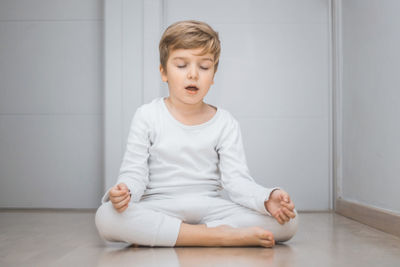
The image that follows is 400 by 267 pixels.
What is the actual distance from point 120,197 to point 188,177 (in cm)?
27

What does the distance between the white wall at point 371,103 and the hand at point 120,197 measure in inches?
31.5

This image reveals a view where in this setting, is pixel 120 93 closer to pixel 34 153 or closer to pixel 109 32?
pixel 109 32

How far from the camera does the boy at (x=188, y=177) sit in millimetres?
1077

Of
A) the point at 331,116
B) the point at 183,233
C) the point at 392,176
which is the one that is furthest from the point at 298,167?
the point at 183,233

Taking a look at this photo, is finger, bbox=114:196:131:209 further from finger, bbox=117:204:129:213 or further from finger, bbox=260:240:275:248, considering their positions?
finger, bbox=260:240:275:248

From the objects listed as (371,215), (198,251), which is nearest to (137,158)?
(198,251)

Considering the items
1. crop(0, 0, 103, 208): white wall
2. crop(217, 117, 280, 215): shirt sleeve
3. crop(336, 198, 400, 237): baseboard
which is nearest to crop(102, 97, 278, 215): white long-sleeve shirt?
crop(217, 117, 280, 215): shirt sleeve

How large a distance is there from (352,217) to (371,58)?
58 cm

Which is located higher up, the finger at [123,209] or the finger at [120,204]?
the finger at [120,204]

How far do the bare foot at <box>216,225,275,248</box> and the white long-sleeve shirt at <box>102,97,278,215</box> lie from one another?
0.51 ft

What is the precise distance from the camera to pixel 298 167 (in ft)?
6.21

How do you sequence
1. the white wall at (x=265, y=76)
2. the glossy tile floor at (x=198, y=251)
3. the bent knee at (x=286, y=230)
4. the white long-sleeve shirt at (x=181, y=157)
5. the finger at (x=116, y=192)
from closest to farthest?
1. the glossy tile floor at (x=198, y=251)
2. the finger at (x=116, y=192)
3. the bent knee at (x=286, y=230)
4. the white long-sleeve shirt at (x=181, y=157)
5. the white wall at (x=265, y=76)

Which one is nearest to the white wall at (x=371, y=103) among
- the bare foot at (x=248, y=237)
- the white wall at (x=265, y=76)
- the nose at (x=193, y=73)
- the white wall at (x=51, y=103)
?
the white wall at (x=265, y=76)

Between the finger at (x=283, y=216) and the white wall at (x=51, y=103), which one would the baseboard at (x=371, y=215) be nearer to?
the finger at (x=283, y=216)
